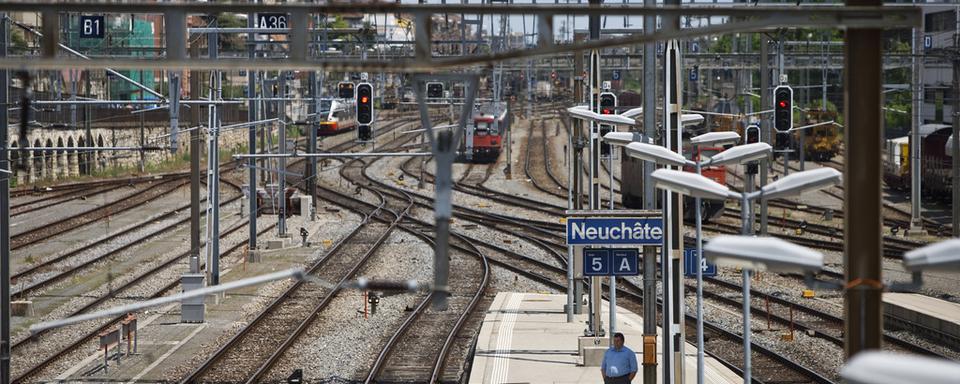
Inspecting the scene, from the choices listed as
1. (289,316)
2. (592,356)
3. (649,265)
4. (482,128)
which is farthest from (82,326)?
(482,128)

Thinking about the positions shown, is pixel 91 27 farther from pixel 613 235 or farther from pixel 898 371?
pixel 898 371

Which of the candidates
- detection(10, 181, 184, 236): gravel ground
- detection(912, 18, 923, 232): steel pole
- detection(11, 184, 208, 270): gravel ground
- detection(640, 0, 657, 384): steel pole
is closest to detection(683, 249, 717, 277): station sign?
detection(640, 0, 657, 384): steel pole

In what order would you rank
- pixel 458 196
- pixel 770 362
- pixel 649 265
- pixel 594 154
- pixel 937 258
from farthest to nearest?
pixel 458 196
pixel 594 154
pixel 770 362
pixel 649 265
pixel 937 258

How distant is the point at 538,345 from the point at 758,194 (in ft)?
40.9

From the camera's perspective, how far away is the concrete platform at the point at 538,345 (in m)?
18.9

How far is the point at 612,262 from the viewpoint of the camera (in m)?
16.1

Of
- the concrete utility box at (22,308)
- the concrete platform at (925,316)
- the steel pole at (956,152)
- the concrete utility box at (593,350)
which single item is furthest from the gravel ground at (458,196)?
the concrete utility box at (593,350)

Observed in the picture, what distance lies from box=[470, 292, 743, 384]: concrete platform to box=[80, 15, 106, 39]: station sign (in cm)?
1184

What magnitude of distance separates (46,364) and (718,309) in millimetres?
12248

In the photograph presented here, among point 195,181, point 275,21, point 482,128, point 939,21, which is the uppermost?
point 939,21

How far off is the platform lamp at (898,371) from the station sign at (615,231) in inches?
381

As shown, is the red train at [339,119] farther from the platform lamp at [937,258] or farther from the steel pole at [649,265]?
the platform lamp at [937,258]

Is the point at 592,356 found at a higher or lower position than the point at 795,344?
higher

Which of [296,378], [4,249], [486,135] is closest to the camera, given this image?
[4,249]
